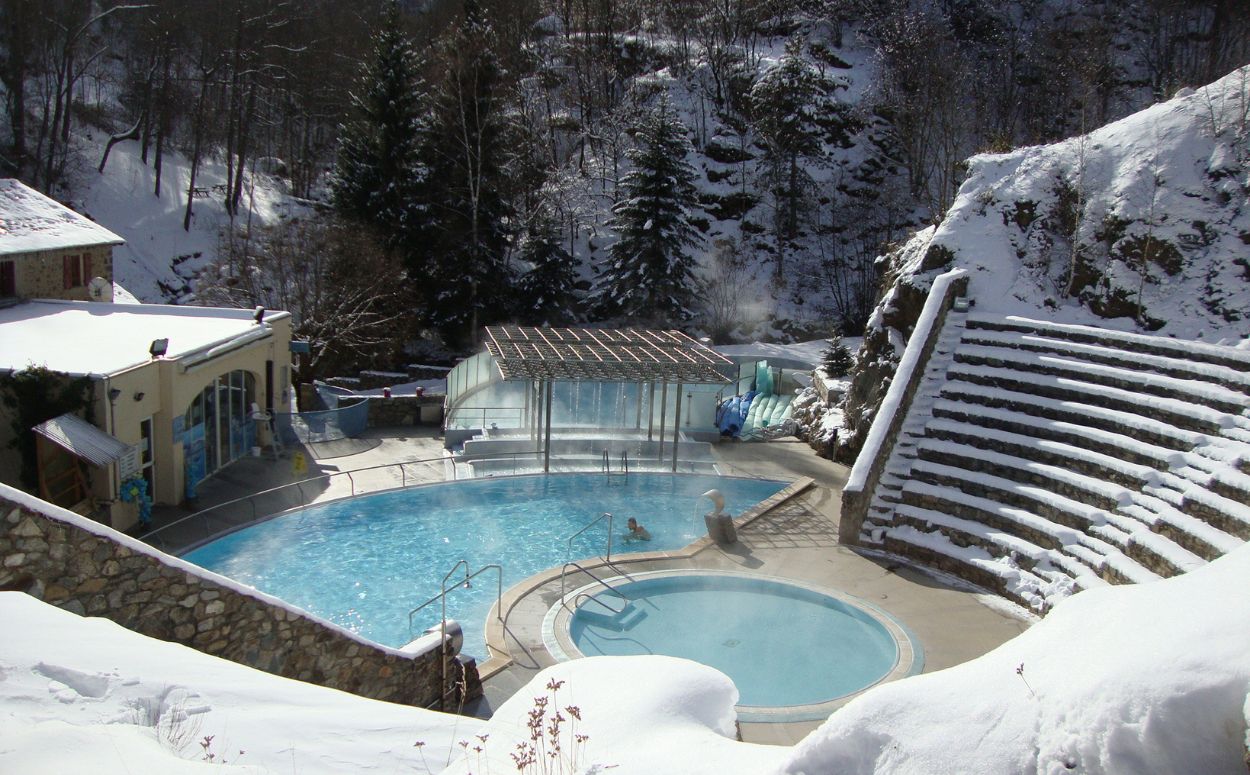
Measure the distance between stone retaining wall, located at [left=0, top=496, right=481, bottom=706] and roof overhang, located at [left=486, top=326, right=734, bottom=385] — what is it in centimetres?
800

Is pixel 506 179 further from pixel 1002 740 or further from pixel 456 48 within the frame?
pixel 1002 740

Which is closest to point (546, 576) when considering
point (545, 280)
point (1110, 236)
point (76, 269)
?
point (1110, 236)

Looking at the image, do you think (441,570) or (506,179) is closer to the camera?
(441,570)

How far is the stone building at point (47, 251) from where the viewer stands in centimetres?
1738

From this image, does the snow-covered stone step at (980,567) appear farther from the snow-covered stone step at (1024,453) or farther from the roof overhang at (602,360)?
the roof overhang at (602,360)

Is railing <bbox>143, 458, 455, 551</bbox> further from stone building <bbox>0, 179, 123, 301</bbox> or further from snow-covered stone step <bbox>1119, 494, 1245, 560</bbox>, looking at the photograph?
snow-covered stone step <bbox>1119, 494, 1245, 560</bbox>

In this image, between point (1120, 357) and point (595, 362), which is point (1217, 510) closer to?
point (1120, 357)

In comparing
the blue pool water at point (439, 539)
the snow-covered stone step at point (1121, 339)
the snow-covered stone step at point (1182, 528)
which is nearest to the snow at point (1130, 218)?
the snow-covered stone step at point (1121, 339)

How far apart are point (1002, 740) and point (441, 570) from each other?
32.2 feet

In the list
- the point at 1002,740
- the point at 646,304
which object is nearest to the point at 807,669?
the point at 1002,740

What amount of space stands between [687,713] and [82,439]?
33.2 feet

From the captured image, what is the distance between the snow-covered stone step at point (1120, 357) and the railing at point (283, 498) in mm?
9844

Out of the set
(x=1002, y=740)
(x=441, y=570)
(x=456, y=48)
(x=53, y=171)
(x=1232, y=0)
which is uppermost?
(x=1232, y=0)

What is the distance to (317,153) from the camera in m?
38.1
